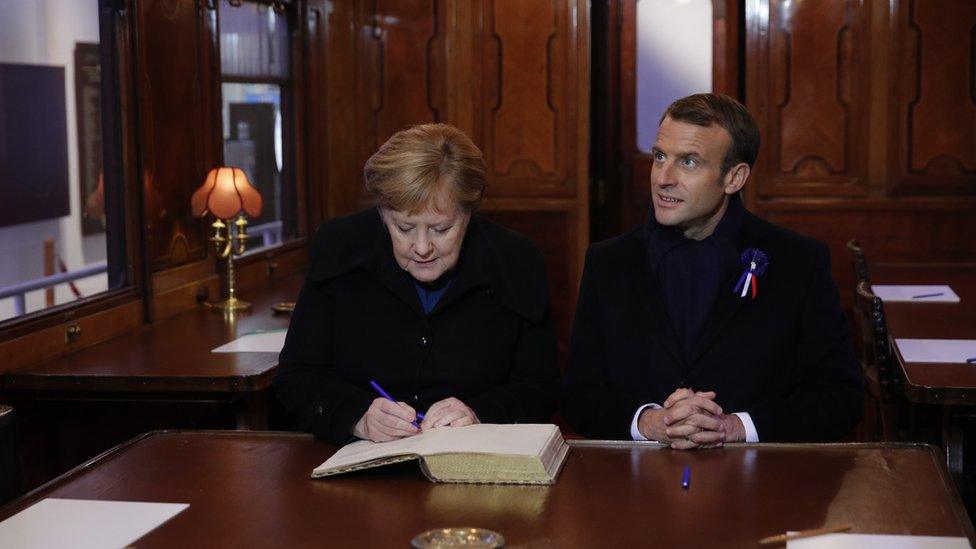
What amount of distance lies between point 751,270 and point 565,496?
912 mm

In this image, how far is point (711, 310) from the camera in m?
2.86

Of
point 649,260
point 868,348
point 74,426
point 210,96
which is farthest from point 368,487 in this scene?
point 210,96

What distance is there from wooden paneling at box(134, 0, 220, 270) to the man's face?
2448 mm

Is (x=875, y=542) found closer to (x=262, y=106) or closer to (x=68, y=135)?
(x=68, y=135)

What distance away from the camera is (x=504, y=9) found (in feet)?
23.3

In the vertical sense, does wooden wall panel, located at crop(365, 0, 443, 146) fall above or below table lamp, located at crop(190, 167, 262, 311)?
above

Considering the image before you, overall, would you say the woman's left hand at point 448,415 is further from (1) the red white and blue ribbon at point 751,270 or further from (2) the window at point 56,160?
(2) the window at point 56,160

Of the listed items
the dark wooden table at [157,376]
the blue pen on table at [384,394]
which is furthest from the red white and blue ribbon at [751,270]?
the dark wooden table at [157,376]

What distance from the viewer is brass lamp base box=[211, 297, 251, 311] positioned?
16.4ft

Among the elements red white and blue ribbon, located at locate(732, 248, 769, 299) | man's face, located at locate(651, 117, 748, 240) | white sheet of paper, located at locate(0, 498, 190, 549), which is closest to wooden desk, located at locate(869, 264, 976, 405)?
red white and blue ribbon, located at locate(732, 248, 769, 299)

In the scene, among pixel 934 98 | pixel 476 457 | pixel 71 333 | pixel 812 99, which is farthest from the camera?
pixel 812 99

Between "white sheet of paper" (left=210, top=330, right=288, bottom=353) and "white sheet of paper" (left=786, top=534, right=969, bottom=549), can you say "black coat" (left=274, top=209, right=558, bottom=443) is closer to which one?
"white sheet of paper" (left=786, top=534, right=969, bottom=549)

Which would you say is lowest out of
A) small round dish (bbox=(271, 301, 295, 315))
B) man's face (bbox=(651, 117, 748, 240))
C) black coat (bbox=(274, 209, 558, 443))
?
small round dish (bbox=(271, 301, 295, 315))

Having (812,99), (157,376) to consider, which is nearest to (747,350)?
(157,376)
